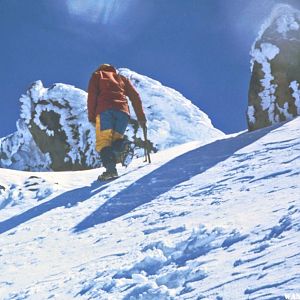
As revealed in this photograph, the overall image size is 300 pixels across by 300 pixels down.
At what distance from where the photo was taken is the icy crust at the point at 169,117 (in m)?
34.4

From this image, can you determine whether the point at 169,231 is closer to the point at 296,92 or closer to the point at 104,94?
the point at 104,94

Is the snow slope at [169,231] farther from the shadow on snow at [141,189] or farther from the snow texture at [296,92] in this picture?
the snow texture at [296,92]

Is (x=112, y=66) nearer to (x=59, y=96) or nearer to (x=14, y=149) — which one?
(x=59, y=96)

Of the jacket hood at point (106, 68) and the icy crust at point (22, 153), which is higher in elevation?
the icy crust at point (22, 153)

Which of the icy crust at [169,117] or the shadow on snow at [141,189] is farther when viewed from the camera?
the icy crust at [169,117]

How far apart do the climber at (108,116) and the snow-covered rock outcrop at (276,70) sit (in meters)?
4.41

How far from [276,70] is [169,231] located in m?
9.03

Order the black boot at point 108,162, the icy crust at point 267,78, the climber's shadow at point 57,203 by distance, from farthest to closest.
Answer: the icy crust at point 267,78
the black boot at point 108,162
the climber's shadow at point 57,203

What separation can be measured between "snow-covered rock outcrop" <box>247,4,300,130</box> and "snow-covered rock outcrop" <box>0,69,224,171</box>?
1975 centimetres

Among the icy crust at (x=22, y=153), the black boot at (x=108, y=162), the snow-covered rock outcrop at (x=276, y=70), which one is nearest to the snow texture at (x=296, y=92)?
the snow-covered rock outcrop at (x=276, y=70)

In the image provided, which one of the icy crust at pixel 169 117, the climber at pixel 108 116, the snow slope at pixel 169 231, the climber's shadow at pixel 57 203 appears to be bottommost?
the snow slope at pixel 169 231

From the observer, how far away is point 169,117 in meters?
36.8

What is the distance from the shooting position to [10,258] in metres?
5.18

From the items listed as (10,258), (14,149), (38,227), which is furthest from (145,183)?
(14,149)
